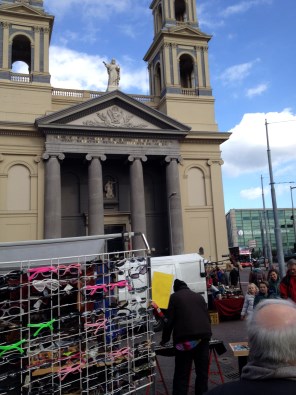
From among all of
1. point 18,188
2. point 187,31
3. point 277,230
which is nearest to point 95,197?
point 18,188

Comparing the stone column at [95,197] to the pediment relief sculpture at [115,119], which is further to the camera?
the pediment relief sculpture at [115,119]

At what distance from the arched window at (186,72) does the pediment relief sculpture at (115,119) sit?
28.4 ft

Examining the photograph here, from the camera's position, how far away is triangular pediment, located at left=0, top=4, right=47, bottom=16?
29392mm

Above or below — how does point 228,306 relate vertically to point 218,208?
below

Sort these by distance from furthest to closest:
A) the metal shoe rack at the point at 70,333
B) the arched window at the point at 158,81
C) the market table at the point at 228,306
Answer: the arched window at the point at 158,81 → the market table at the point at 228,306 → the metal shoe rack at the point at 70,333

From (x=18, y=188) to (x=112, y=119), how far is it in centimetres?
850

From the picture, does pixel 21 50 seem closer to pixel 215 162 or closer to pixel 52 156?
pixel 52 156

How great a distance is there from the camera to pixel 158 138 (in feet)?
98.9

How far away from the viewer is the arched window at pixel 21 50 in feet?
101

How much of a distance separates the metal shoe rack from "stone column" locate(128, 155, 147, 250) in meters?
21.8

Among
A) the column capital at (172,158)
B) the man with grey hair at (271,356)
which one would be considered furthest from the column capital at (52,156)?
the man with grey hair at (271,356)

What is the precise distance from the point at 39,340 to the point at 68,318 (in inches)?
19.7

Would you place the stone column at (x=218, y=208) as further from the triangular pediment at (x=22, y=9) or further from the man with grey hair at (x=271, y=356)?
the man with grey hair at (x=271, y=356)

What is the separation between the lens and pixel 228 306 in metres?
15.5
